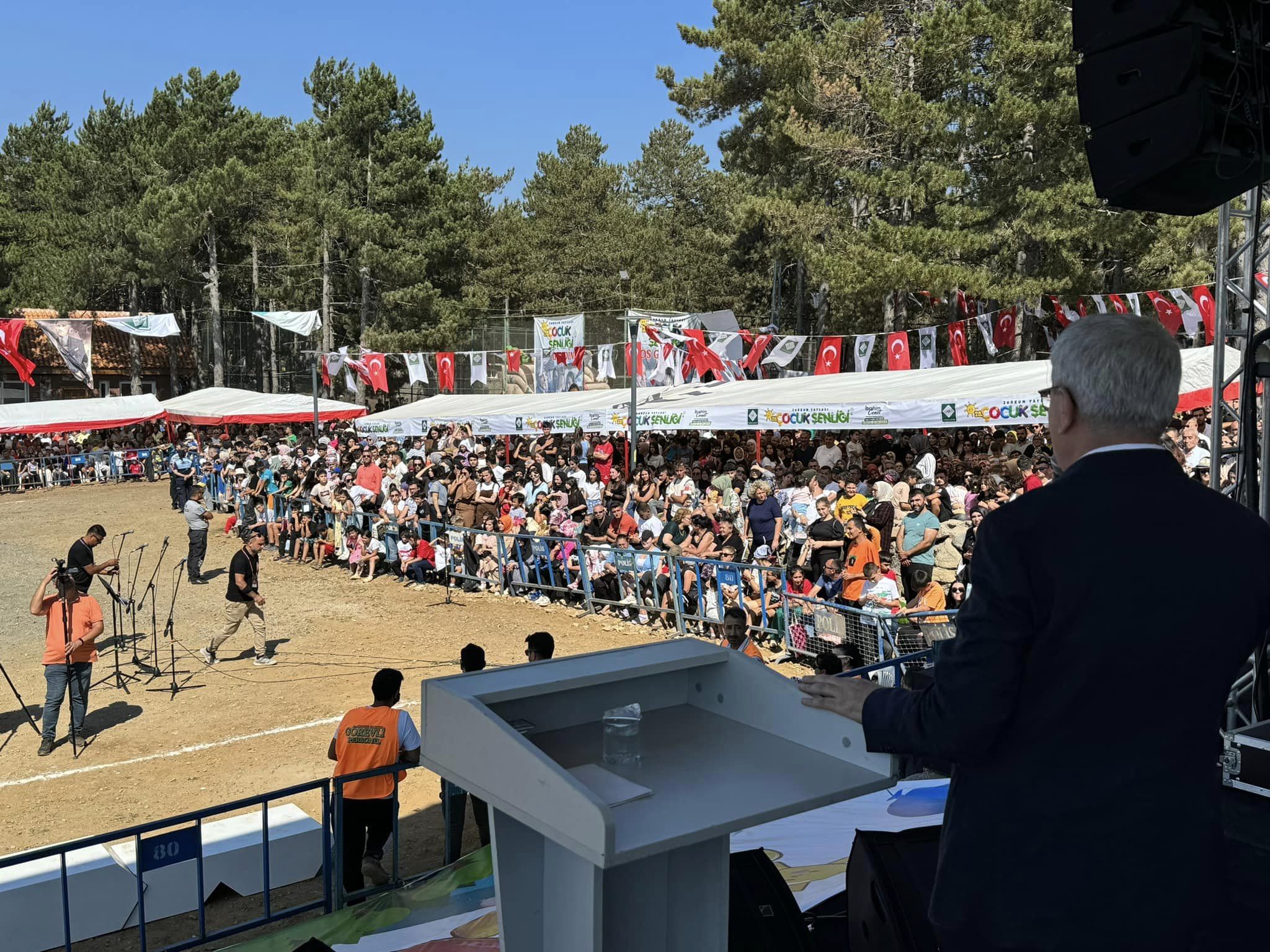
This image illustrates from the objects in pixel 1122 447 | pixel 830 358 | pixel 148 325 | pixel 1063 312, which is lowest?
pixel 1122 447

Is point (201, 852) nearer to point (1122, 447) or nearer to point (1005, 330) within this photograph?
point (1122, 447)

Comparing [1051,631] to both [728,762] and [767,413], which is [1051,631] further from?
[767,413]

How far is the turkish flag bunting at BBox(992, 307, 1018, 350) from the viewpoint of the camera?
2050cm

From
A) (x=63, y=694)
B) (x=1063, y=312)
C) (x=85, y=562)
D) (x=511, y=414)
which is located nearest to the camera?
(x=63, y=694)

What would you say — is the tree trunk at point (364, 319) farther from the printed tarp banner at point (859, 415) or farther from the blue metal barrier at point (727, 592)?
the blue metal barrier at point (727, 592)

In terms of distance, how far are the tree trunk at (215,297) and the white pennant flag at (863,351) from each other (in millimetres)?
33394

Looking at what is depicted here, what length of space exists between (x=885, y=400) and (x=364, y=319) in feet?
105

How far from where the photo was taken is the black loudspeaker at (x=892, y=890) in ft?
9.00

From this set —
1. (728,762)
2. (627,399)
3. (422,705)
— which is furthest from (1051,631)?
(627,399)

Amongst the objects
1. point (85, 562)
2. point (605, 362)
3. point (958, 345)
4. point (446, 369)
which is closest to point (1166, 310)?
point (958, 345)

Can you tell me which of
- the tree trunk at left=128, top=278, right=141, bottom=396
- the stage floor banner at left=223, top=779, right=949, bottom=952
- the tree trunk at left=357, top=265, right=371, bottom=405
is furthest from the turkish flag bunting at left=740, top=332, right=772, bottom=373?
the tree trunk at left=128, top=278, right=141, bottom=396

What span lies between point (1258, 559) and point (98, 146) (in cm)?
5393

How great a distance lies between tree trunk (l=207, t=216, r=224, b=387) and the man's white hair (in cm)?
4806

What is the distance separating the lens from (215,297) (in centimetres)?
4516
